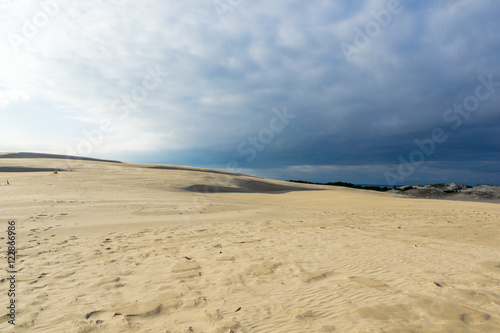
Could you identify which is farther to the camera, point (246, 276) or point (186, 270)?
point (186, 270)

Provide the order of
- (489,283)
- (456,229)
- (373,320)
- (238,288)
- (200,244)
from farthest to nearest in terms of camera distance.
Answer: (456,229) → (200,244) → (489,283) → (238,288) → (373,320)

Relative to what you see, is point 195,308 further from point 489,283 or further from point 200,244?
point 489,283

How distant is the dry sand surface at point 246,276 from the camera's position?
140 inches

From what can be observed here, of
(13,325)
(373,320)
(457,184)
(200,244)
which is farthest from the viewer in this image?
(457,184)

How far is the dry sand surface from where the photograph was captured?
3568 millimetres

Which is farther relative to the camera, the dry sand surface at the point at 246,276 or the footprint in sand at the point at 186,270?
the footprint in sand at the point at 186,270

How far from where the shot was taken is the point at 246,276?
5160mm

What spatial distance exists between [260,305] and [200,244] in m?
3.87

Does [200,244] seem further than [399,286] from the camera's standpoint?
Yes

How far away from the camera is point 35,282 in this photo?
15.2 feet

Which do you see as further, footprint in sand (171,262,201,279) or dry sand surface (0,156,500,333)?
footprint in sand (171,262,201,279)

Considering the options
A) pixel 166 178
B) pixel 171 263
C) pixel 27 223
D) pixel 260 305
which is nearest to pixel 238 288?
pixel 260 305

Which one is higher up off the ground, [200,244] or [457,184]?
[457,184]

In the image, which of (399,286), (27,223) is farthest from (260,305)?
(27,223)
